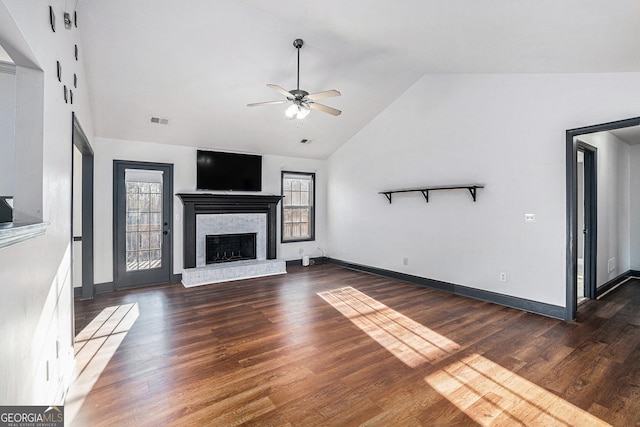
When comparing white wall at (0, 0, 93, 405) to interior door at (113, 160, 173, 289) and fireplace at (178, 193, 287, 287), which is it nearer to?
interior door at (113, 160, 173, 289)

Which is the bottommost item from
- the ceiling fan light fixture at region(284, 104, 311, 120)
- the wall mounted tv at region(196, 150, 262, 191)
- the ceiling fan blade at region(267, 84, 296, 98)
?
the wall mounted tv at region(196, 150, 262, 191)

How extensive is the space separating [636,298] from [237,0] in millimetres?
6563

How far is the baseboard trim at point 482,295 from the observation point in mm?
3758

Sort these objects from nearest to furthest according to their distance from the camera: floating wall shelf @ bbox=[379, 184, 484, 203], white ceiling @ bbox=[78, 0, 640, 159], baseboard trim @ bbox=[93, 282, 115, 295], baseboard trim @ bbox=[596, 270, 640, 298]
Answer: white ceiling @ bbox=[78, 0, 640, 159], floating wall shelf @ bbox=[379, 184, 484, 203], baseboard trim @ bbox=[596, 270, 640, 298], baseboard trim @ bbox=[93, 282, 115, 295]

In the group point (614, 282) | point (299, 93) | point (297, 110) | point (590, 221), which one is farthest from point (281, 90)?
point (614, 282)

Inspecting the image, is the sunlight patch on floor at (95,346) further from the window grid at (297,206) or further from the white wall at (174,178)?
the window grid at (297,206)

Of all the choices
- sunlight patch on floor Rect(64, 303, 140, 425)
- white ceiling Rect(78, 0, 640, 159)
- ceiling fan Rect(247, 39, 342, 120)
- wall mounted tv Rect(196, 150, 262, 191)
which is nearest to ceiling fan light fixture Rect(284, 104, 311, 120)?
ceiling fan Rect(247, 39, 342, 120)

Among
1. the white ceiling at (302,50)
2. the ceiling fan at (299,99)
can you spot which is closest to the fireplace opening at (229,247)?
the white ceiling at (302,50)

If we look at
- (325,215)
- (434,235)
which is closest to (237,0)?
(434,235)

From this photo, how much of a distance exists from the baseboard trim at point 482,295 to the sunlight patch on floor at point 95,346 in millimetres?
4170

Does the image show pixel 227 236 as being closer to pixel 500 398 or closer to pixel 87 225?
pixel 87 225

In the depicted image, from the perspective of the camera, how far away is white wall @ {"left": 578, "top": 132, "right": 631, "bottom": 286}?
15.5 ft

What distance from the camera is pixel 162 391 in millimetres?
2277

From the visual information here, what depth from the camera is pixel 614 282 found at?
5098 mm
